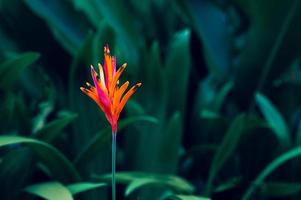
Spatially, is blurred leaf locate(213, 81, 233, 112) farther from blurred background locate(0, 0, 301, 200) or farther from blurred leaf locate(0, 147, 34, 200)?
blurred leaf locate(0, 147, 34, 200)

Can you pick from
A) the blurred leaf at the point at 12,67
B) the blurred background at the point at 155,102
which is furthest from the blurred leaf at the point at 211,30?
the blurred leaf at the point at 12,67

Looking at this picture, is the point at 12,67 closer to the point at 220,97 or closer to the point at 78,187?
the point at 78,187

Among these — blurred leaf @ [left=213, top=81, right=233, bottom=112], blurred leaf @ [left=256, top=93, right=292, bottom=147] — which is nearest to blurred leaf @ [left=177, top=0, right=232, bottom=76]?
blurred leaf @ [left=213, top=81, right=233, bottom=112]

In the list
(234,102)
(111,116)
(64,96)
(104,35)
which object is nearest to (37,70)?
(64,96)

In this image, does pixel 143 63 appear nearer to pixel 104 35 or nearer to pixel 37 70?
pixel 104 35

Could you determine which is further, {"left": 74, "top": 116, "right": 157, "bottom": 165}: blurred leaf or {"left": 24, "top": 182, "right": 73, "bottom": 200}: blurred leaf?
{"left": 74, "top": 116, "right": 157, "bottom": 165}: blurred leaf

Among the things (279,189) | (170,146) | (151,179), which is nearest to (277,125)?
(279,189)

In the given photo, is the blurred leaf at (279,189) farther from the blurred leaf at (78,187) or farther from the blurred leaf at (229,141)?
the blurred leaf at (78,187)
